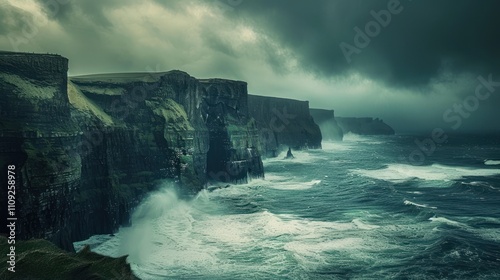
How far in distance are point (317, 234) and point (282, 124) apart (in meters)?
102

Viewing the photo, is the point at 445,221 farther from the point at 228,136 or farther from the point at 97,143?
the point at 228,136

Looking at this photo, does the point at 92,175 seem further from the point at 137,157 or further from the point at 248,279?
the point at 248,279

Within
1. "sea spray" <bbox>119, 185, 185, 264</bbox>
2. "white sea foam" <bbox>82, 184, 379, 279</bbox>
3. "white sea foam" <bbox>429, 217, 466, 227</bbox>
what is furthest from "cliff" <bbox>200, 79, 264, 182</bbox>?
"white sea foam" <bbox>429, 217, 466, 227</bbox>

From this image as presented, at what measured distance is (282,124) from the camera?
131625mm

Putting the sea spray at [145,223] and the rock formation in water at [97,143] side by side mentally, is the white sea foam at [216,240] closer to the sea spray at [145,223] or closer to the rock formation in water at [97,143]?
the sea spray at [145,223]

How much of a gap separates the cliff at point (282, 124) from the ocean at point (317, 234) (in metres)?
63.3

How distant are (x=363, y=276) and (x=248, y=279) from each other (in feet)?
25.8

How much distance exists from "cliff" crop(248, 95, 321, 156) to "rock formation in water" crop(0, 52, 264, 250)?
54.6 meters

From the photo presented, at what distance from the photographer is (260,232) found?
3297 centimetres

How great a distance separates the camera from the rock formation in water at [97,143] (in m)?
23.2

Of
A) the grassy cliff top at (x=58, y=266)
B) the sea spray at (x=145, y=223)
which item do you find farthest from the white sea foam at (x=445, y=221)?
the grassy cliff top at (x=58, y=266)

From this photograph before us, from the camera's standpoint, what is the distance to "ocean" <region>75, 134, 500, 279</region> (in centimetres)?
2378

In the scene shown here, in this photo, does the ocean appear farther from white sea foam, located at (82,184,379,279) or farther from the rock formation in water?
the rock formation in water

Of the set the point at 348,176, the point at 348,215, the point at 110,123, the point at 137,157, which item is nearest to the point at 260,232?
the point at 348,215
